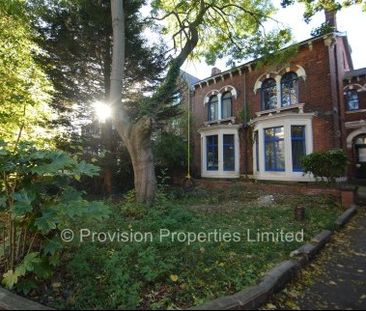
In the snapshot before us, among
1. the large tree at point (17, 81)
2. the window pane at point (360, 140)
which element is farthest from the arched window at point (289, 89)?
the large tree at point (17, 81)

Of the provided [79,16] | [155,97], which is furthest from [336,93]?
[79,16]

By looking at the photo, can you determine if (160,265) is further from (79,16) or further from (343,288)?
(79,16)

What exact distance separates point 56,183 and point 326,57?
14.2 m

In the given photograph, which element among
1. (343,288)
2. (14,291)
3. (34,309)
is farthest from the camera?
(343,288)

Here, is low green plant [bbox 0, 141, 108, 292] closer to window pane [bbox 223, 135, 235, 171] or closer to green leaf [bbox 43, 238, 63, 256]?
green leaf [bbox 43, 238, 63, 256]

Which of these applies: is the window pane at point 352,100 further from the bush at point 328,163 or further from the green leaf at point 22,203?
the green leaf at point 22,203

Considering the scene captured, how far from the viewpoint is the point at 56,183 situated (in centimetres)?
388

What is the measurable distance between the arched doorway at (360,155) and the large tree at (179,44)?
434 inches

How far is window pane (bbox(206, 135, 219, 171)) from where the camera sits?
1809 cm

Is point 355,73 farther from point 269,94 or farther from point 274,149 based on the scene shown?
point 274,149

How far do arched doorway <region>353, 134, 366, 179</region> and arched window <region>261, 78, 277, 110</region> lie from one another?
23.8 feet

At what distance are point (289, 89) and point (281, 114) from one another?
6.45 feet

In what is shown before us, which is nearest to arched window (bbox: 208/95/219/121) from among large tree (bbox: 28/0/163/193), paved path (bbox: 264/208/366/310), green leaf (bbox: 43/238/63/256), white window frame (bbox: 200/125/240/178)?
white window frame (bbox: 200/125/240/178)

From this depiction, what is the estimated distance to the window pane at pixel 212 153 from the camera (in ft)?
59.4
